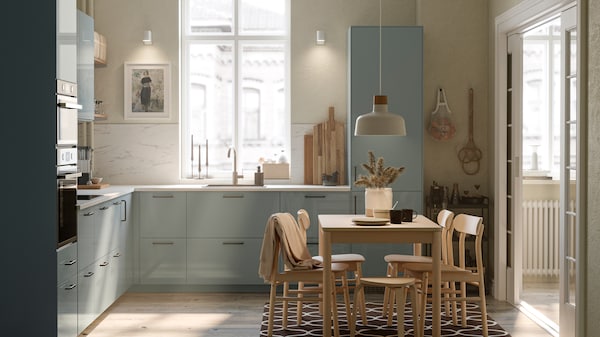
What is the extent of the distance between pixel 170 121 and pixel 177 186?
718mm

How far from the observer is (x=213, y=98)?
753cm

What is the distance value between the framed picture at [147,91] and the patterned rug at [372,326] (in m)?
2.42

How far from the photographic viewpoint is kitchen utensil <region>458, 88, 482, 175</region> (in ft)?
22.8

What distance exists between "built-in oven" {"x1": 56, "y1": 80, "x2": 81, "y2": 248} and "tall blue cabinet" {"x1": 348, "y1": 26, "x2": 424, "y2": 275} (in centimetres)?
274

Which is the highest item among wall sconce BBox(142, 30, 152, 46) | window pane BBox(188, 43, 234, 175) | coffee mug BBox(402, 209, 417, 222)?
wall sconce BBox(142, 30, 152, 46)

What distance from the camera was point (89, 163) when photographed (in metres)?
6.61

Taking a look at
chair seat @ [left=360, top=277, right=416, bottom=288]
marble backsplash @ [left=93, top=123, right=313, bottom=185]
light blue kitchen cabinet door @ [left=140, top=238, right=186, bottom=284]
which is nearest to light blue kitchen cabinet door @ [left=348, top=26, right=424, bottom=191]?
marble backsplash @ [left=93, top=123, right=313, bottom=185]

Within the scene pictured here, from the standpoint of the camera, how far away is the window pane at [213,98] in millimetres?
7516

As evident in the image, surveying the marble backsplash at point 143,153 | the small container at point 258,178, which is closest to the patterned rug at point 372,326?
the small container at point 258,178

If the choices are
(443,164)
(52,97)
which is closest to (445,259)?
(443,164)

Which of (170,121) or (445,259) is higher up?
(170,121)

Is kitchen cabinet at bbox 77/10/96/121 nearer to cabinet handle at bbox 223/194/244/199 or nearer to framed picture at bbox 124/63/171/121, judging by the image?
framed picture at bbox 124/63/171/121

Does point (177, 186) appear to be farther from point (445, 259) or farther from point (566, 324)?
point (566, 324)

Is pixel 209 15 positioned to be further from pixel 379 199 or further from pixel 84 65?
pixel 379 199
